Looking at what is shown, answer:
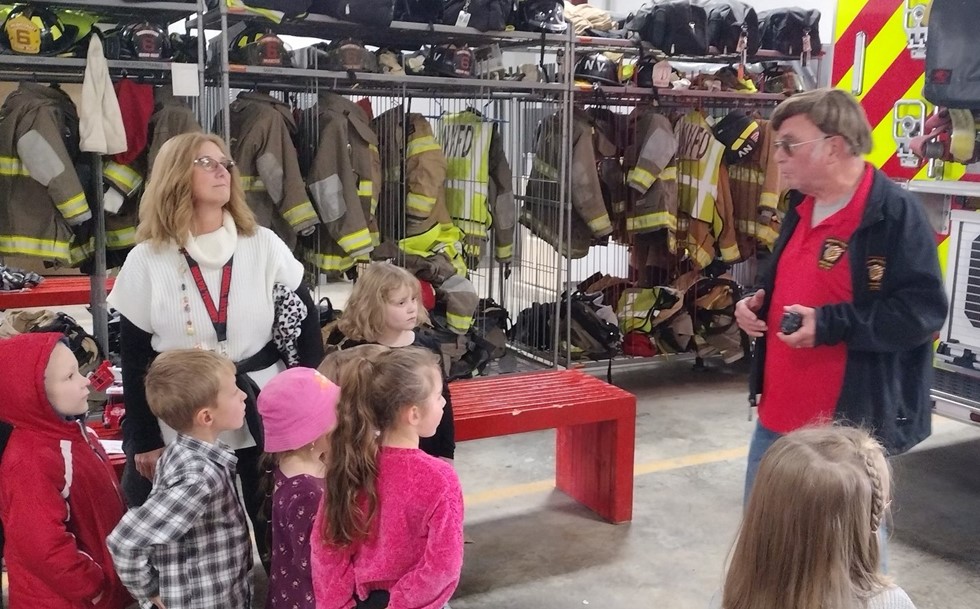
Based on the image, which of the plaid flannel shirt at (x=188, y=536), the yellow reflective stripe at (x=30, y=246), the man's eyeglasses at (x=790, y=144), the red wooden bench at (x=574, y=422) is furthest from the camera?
the yellow reflective stripe at (x=30, y=246)

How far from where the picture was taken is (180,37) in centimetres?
503

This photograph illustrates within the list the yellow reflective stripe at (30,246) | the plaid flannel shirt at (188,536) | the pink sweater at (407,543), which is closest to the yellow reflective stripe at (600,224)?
the yellow reflective stripe at (30,246)

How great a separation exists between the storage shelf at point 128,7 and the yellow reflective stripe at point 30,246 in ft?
3.66

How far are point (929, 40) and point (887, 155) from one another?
58 cm

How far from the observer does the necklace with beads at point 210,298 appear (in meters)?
2.74

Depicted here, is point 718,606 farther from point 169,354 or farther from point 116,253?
point 116,253

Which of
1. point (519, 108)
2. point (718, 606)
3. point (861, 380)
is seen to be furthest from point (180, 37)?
point (718, 606)

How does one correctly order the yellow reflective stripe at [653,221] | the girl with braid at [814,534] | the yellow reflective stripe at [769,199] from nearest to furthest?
the girl with braid at [814,534], the yellow reflective stripe at [653,221], the yellow reflective stripe at [769,199]

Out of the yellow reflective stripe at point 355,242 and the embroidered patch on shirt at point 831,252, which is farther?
the yellow reflective stripe at point 355,242

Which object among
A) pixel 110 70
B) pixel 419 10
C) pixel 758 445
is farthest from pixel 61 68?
pixel 758 445

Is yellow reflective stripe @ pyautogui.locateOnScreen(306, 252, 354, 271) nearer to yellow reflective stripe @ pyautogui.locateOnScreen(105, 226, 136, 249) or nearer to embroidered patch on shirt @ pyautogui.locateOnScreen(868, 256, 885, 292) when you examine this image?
yellow reflective stripe @ pyautogui.locateOnScreen(105, 226, 136, 249)

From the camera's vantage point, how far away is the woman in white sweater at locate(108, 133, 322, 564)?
8.92 feet

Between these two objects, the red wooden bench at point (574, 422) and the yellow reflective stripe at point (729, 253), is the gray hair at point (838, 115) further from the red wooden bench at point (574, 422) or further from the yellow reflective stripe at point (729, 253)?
the yellow reflective stripe at point (729, 253)

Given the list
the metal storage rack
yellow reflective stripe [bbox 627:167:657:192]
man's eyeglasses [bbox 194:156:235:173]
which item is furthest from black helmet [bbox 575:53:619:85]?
man's eyeglasses [bbox 194:156:235:173]
